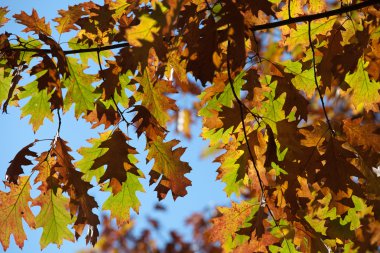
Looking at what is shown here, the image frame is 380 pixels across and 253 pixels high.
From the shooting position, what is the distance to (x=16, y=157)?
7.07ft

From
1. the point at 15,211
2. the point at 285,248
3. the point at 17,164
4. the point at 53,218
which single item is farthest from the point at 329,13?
the point at 15,211

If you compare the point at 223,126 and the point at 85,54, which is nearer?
the point at 223,126

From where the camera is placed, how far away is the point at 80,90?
2402 mm

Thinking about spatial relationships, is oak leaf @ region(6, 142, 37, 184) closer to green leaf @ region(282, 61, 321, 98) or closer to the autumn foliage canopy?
the autumn foliage canopy

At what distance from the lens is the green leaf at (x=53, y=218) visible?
2441 mm

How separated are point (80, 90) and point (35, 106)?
33 cm

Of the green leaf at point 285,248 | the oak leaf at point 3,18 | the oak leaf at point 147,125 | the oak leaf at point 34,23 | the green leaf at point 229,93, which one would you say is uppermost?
the oak leaf at point 3,18

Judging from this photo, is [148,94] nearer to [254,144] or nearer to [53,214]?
[254,144]

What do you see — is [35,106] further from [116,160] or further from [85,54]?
[116,160]

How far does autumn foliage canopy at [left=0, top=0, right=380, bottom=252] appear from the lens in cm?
199

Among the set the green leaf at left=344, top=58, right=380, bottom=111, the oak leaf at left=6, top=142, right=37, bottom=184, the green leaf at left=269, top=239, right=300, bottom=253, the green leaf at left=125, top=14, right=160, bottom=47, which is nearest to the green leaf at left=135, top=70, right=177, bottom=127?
the oak leaf at left=6, top=142, right=37, bottom=184

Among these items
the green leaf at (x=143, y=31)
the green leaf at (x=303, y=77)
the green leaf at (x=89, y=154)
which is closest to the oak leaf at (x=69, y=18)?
the green leaf at (x=89, y=154)

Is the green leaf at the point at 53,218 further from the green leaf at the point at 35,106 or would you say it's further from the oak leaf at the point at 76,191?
the green leaf at the point at 35,106

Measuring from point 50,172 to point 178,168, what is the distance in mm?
658
